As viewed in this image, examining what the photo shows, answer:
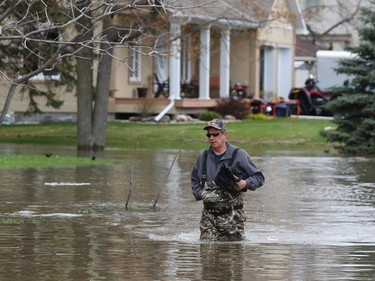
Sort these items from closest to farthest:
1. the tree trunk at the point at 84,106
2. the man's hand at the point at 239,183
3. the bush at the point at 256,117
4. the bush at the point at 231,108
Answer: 1. the man's hand at the point at 239,183
2. the tree trunk at the point at 84,106
3. the bush at the point at 231,108
4. the bush at the point at 256,117

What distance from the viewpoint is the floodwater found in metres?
11.5

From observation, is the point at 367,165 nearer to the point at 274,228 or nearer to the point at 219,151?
the point at 274,228

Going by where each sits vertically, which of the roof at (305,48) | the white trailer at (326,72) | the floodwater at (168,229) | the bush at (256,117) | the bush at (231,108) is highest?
the roof at (305,48)

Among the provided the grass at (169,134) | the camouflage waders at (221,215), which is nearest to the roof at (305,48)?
the grass at (169,134)

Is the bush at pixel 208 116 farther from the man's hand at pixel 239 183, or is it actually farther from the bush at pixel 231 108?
the man's hand at pixel 239 183

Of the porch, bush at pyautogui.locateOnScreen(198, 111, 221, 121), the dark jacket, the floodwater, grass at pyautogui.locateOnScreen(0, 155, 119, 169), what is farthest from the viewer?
the porch

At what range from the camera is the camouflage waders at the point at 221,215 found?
12.8m

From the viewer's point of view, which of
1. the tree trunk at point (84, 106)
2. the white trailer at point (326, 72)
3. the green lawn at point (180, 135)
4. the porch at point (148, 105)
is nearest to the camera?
the tree trunk at point (84, 106)

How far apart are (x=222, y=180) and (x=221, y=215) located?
0.52 metres

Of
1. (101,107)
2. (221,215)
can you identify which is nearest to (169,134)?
(101,107)

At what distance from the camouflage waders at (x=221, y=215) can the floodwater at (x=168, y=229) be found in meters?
0.11

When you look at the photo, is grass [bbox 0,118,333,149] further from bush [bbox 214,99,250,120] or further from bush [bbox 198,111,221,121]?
bush [bbox 214,99,250,120]

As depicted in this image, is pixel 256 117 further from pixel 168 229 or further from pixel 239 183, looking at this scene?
pixel 239 183

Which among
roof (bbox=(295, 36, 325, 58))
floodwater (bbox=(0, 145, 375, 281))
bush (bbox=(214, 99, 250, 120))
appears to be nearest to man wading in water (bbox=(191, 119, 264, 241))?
floodwater (bbox=(0, 145, 375, 281))
